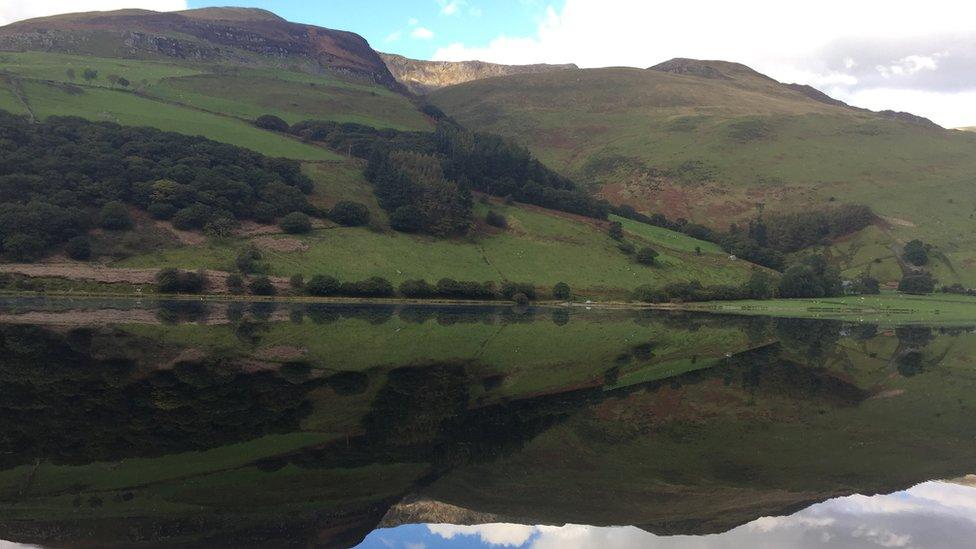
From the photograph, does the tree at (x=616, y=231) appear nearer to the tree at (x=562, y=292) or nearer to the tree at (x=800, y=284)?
the tree at (x=800, y=284)

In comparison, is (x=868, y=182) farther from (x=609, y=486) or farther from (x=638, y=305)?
(x=609, y=486)

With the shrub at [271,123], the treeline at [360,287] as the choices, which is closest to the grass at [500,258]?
the treeline at [360,287]

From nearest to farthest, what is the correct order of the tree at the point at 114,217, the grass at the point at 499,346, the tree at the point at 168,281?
the grass at the point at 499,346
the tree at the point at 168,281
the tree at the point at 114,217

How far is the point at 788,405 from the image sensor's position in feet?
85.1

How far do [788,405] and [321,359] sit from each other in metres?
20.2

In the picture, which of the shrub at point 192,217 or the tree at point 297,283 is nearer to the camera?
the tree at point 297,283

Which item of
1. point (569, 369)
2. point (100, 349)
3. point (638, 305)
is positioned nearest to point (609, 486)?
point (569, 369)

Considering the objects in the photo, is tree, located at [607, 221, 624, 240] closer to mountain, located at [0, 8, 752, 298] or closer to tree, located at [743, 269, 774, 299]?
mountain, located at [0, 8, 752, 298]

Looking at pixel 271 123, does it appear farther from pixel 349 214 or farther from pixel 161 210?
pixel 161 210

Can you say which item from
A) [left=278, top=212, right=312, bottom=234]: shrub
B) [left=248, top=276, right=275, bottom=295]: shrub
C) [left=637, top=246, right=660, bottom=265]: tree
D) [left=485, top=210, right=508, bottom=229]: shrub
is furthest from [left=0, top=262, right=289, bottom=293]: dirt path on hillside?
[left=637, top=246, right=660, bottom=265]: tree

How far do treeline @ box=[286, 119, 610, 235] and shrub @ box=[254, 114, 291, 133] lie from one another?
1.85 feet

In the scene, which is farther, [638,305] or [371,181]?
[371,181]

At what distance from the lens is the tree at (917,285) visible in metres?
109

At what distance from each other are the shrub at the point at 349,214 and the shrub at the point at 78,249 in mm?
33187
